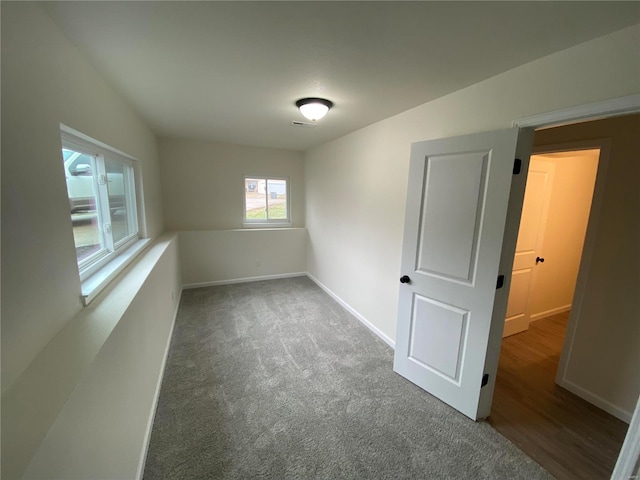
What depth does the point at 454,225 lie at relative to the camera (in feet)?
6.03

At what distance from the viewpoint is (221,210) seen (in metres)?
4.44

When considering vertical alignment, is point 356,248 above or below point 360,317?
above

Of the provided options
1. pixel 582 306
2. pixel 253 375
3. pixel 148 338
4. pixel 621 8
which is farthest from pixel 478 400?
pixel 148 338

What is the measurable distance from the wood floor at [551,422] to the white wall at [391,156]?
1074 millimetres

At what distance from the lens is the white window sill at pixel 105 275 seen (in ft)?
4.39

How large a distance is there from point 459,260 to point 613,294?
127 centimetres

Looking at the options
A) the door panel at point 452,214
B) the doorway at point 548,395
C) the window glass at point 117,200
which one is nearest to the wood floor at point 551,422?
the doorway at point 548,395

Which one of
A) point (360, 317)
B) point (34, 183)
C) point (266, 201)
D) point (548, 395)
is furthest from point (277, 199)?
point (548, 395)

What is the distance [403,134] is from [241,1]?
1788 millimetres

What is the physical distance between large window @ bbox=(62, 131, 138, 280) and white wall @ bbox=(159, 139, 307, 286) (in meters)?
1.71

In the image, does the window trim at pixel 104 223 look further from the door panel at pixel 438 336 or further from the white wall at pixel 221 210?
the door panel at pixel 438 336

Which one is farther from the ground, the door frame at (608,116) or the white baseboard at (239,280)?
the door frame at (608,116)

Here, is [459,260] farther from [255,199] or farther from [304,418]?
[255,199]

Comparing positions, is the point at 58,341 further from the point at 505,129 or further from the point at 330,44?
the point at 505,129
